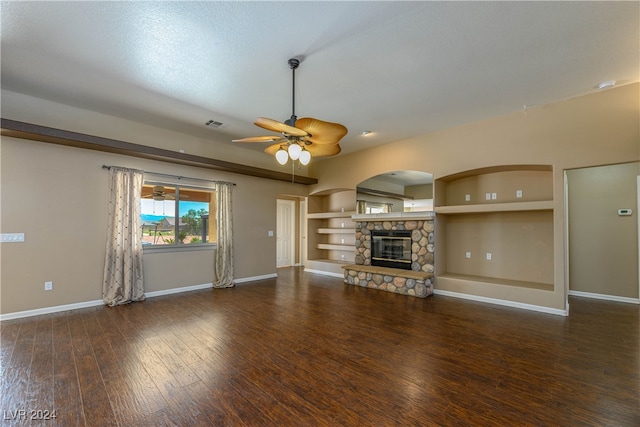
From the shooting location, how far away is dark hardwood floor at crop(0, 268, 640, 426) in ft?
6.53

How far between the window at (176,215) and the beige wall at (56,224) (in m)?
0.35

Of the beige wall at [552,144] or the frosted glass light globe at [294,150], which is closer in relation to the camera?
the frosted glass light globe at [294,150]

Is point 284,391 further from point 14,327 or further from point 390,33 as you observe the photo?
point 14,327

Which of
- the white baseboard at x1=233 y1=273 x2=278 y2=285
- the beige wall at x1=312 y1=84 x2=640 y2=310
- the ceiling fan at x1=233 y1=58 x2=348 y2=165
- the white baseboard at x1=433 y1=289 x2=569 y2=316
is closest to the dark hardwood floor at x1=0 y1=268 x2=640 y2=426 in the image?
the white baseboard at x1=433 y1=289 x2=569 y2=316

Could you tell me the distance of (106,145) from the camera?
14.4 ft

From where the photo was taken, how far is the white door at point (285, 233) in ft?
29.2

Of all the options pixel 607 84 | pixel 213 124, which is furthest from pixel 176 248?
pixel 607 84

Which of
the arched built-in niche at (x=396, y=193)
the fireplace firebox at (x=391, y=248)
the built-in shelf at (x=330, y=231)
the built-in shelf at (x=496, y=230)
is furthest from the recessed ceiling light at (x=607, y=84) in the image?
the built-in shelf at (x=330, y=231)

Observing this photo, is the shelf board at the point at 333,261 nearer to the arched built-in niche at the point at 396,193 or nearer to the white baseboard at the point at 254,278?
the white baseboard at the point at 254,278

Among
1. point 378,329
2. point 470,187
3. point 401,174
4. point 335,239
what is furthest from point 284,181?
point 378,329

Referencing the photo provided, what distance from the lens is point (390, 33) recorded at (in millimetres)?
2715

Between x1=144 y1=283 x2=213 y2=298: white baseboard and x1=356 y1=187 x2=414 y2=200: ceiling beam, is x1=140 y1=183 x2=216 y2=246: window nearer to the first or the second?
x1=144 y1=283 x2=213 y2=298: white baseboard

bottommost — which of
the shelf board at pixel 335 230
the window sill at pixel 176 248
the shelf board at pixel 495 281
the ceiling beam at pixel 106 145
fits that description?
the shelf board at pixel 495 281

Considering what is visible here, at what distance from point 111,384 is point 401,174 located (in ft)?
18.5
